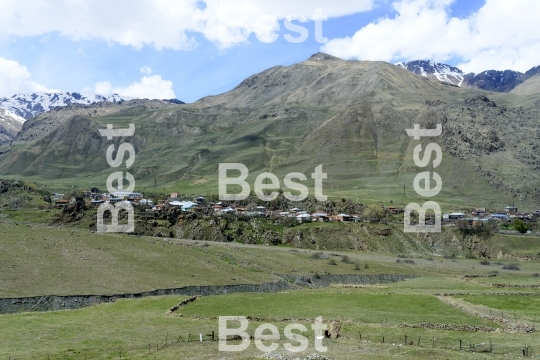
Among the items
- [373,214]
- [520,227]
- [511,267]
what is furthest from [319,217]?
[520,227]

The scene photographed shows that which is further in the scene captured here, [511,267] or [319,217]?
[319,217]

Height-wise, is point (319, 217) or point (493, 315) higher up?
point (319, 217)

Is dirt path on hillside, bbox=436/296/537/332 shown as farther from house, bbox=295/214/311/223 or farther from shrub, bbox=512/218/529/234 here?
shrub, bbox=512/218/529/234

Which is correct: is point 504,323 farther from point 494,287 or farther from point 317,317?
point 494,287

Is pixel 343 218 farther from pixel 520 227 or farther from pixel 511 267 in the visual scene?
pixel 520 227

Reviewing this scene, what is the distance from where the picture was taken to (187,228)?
5994 inches

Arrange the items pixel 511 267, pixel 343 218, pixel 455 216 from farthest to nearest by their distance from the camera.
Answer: pixel 455 216, pixel 343 218, pixel 511 267

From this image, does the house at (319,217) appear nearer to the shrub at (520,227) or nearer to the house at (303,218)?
the house at (303,218)

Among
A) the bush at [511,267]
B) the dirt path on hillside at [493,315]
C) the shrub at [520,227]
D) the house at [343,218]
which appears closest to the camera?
the dirt path on hillside at [493,315]

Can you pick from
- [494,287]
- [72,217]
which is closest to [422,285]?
[494,287]

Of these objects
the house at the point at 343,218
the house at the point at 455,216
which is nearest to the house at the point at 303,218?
the house at the point at 343,218

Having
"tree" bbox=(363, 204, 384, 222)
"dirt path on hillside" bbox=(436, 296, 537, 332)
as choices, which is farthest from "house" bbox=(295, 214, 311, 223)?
"dirt path on hillside" bbox=(436, 296, 537, 332)

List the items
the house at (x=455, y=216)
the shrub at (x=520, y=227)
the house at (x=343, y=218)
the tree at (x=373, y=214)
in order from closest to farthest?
1. the shrub at (x=520, y=227)
2. the house at (x=343, y=218)
3. the tree at (x=373, y=214)
4. the house at (x=455, y=216)

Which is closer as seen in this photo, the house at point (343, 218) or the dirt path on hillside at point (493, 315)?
the dirt path on hillside at point (493, 315)
